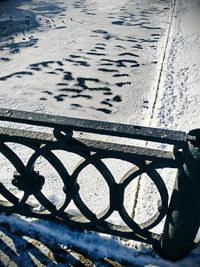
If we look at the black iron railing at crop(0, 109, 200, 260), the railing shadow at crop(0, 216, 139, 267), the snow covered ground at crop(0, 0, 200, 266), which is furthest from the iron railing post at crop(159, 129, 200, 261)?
the railing shadow at crop(0, 216, 139, 267)

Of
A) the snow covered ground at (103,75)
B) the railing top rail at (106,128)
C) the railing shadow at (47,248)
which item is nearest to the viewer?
the railing top rail at (106,128)

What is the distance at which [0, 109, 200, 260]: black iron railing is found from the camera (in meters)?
1.36

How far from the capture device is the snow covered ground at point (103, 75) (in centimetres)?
203

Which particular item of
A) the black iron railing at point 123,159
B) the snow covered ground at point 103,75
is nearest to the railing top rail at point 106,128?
the black iron railing at point 123,159

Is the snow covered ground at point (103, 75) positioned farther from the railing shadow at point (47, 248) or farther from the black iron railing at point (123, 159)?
the black iron railing at point (123, 159)

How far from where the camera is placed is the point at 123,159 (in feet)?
4.82

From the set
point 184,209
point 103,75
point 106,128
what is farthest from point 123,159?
point 103,75

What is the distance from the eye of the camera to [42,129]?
3.31 meters

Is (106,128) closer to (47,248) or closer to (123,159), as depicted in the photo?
(123,159)

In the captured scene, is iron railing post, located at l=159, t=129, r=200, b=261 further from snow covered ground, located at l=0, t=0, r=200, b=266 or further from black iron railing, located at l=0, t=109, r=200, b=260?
snow covered ground, located at l=0, t=0, r=200, b=266

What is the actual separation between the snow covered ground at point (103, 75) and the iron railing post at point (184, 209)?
134 millimetres

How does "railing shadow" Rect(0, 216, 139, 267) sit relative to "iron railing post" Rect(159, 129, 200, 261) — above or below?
→ below

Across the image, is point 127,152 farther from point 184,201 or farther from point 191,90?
point 191,90

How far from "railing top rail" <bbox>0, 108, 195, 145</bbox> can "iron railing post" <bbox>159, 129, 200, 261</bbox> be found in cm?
8
